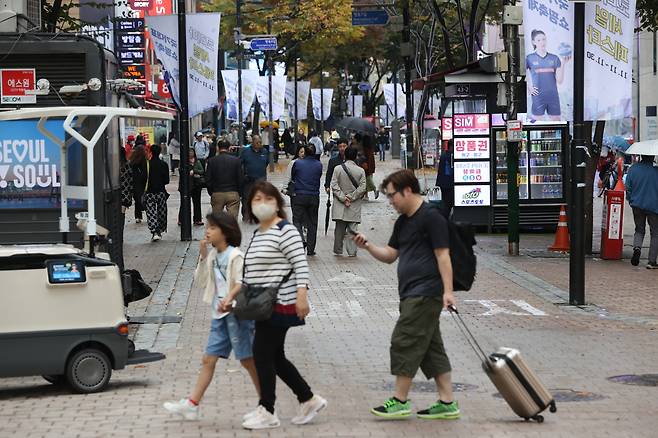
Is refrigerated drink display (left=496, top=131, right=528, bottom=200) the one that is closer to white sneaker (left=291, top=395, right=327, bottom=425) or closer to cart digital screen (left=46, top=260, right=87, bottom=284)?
cart digital screen (left=46, top=260, right=87, bottom=284)

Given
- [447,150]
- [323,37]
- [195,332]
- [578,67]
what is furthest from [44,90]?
[323,37]

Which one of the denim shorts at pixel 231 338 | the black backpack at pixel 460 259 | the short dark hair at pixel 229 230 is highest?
the short dark hair at pixel 229 230

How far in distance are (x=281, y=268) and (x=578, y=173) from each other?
25.0 feet

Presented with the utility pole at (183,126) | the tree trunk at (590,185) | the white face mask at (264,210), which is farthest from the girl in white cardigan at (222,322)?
the utility pole at (183,126)

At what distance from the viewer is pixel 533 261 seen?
20125 millimetres

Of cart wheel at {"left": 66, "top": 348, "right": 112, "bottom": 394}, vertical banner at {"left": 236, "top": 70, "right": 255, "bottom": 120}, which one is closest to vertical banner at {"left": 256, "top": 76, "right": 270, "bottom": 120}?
vertical banner at {"left": 236, "top": 70, "right": 255, "bottom": 120}

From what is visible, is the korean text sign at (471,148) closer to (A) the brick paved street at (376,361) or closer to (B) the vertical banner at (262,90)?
(A) the brick paved street at (376,361)

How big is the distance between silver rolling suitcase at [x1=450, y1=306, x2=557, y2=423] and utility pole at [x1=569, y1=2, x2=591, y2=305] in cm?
673

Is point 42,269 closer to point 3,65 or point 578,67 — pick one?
point 3,65

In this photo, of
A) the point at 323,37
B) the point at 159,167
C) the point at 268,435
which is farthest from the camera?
the point at 323,37

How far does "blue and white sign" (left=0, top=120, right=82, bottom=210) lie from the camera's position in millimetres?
14000

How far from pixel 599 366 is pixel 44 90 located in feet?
21.4

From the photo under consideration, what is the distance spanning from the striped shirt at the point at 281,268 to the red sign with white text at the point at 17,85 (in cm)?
660

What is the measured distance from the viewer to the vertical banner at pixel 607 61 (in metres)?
16.6
